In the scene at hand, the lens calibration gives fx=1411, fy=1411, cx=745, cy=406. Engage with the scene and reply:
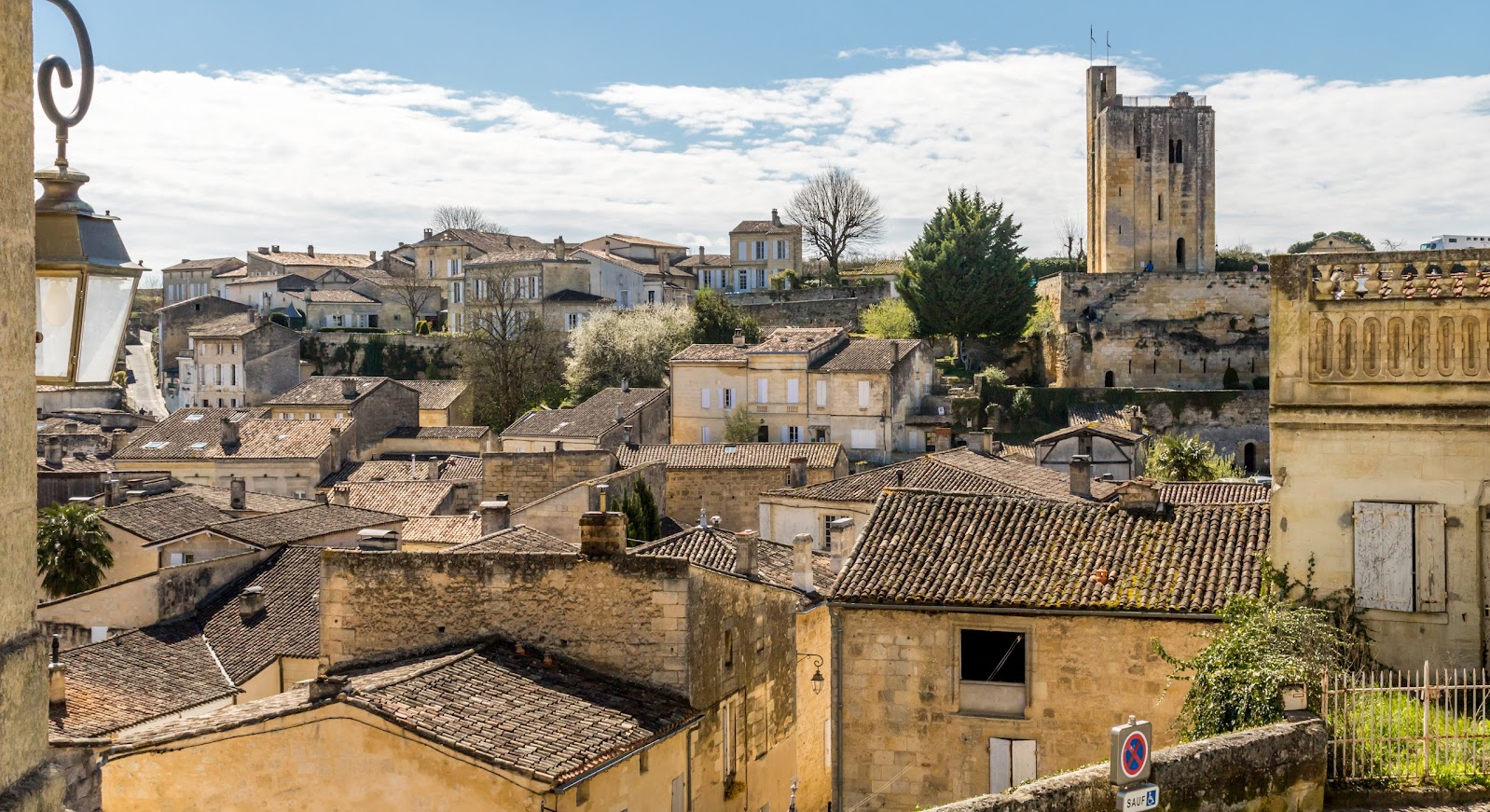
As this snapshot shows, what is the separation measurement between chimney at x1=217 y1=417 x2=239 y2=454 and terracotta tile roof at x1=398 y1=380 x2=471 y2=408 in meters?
11.5

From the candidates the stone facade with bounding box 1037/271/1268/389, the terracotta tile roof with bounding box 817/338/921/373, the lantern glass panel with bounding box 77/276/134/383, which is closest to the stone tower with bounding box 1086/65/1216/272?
the stone facade with bounding box 1037/271/1268/389

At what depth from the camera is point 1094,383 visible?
65062mm

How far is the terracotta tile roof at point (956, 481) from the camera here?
103ft

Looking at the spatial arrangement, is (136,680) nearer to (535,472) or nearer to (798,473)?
(535,472)

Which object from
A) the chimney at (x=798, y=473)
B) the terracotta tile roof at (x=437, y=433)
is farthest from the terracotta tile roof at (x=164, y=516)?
the terracotta tile roof at (x=437, y=433)

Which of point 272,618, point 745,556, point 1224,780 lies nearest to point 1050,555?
point 1224,780

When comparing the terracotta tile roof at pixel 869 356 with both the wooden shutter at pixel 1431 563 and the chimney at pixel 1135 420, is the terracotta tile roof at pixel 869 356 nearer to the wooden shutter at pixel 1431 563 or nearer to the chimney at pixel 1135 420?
the chimney at pixel 1135 420

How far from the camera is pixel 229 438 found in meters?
52.8

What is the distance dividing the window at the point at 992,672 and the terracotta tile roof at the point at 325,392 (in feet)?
152

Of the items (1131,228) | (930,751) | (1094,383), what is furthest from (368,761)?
(1131,228)

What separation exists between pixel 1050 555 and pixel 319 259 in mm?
94596

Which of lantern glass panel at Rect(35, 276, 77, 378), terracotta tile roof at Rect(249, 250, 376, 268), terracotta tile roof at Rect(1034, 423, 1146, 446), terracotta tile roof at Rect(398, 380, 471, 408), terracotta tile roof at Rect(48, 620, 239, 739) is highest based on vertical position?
terracotta tile roof at Rect(249, 250, 376, 268)

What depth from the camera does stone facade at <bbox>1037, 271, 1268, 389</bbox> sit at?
65000mm

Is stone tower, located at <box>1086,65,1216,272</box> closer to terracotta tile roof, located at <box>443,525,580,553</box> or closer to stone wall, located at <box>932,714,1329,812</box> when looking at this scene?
terracotta tile roof, located at <box>443,525,580,553</box>
